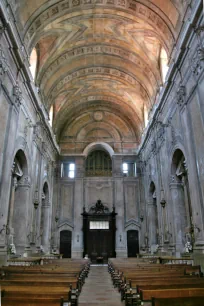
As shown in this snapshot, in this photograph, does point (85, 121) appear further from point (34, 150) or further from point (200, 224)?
point (200, 224)

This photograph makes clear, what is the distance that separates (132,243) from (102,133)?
437 inches

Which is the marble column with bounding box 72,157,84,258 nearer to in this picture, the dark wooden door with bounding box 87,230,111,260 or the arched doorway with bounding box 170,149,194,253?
the dark wooden door with bounding box 87,230,111,260

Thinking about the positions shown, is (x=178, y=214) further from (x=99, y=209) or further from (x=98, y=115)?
(x=98, y=115)

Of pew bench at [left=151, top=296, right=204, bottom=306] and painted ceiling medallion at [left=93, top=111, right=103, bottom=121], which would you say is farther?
painted ceiling medallion at [left=93, top=111, right=103, bottom=121]

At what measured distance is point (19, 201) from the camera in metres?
15.3

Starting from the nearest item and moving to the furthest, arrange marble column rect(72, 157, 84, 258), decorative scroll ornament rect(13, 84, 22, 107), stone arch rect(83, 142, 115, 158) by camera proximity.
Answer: decorative scroll ornament rect(13, 84, 22, 107), marble column rect(72, 157, 84, 258), stone arch rect(83, 142, 115, 158)

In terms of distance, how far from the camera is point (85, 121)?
2797cm

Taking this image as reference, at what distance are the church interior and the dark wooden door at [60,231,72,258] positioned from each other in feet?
0.29

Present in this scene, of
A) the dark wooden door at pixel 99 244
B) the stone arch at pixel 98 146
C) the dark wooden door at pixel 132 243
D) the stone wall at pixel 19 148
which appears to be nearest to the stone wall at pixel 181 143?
the dark wooden door at pixel 132 243

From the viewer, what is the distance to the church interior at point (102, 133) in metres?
11.7

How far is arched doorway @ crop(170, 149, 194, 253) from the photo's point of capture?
14812mm

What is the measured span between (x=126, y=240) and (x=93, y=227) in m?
3.17

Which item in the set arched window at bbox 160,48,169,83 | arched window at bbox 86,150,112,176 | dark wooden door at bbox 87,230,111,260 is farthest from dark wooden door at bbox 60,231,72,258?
arched window at bbox 160,48,169,83

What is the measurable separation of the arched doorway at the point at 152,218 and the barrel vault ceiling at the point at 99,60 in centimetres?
650
